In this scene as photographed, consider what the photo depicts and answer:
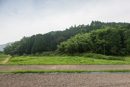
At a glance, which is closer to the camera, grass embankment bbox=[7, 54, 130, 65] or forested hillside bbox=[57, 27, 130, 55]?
grass embankment bbox=[7, 54, 130, 65]

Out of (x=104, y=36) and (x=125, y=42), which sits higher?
(x=104, y=36)

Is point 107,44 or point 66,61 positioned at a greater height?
point 107,44

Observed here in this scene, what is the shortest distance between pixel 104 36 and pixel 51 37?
24.2 metres

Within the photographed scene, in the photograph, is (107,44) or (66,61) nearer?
(66,61)

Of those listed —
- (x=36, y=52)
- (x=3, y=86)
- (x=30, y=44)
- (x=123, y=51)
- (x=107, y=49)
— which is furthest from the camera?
(x=30, y=44)

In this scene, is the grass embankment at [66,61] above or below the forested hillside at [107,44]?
below

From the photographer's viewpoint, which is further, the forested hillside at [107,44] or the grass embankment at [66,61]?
the forested hillside at [107,44]

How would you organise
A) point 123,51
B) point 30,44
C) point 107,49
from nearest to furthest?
point 123,51
point 107,49
point 30,44

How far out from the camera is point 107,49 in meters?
Answer: 27.1

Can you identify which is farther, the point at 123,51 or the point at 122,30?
the point at 122,30

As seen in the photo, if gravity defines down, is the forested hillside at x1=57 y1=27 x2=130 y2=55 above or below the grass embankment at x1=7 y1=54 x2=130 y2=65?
above

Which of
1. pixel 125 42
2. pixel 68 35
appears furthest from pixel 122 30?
pixel 68 35

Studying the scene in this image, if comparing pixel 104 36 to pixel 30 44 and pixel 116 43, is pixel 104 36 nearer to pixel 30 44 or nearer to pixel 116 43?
pixel 116 43

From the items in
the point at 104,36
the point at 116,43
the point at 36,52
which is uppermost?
the point at 104,36
